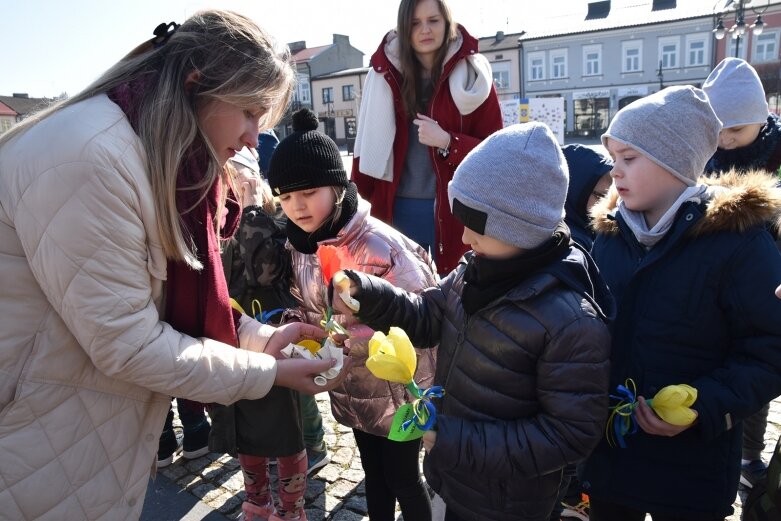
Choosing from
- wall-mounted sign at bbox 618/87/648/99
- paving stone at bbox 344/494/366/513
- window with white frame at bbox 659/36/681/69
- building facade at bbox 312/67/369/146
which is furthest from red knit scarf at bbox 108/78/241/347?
building facade at bbox 312/67/369/146

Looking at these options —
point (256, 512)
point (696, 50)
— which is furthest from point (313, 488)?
point (696, 50)

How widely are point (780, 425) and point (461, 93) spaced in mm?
2889

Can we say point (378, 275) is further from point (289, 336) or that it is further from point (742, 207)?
point (742, 207)

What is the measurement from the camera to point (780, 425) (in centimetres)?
348

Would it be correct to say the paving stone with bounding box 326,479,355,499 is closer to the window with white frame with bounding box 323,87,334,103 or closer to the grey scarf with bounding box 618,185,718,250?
the grey scarf with bounding box 618,185,718,250

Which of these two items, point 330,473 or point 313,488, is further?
point 330,473

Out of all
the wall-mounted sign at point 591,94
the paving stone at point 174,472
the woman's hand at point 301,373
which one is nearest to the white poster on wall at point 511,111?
the paving stone at point 174,472

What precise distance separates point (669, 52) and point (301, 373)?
4291 centimetres

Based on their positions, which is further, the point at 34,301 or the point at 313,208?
the point at 313,208

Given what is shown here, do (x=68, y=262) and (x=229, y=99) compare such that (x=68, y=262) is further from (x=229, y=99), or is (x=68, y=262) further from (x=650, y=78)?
(x=650, y=78)

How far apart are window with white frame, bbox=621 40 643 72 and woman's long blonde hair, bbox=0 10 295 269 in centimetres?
4266

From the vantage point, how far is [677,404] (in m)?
1.60

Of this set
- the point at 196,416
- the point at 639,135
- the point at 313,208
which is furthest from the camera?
the point at 196,416

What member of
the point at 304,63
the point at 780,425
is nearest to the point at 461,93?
the point at 780,425
